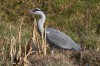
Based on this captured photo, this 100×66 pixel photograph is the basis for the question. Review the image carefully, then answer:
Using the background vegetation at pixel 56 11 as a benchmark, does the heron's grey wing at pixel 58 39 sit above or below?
above

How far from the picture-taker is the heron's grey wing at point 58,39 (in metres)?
10.3

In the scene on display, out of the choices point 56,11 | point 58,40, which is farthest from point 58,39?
point 56,11

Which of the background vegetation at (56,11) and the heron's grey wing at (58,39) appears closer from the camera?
the heron's grey wing at (58,39)

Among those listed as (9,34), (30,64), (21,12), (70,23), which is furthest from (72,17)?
(30,64)

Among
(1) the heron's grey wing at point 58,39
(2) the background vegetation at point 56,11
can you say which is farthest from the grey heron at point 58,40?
(2) the background vegetation at point 56,11

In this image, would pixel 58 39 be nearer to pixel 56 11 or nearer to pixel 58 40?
pixel 58 40

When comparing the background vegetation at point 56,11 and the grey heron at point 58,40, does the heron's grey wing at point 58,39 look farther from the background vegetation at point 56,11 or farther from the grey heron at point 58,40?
the background vegetation at point 56,11

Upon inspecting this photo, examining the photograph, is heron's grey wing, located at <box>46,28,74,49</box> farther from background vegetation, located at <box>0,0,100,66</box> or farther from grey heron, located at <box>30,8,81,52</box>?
background vegetation, located at <box>0,0,100,66</box>

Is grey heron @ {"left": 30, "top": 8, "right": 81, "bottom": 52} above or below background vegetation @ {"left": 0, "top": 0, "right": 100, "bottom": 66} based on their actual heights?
above

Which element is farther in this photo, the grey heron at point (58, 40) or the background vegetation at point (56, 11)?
the background vegetation at point (56, 11)

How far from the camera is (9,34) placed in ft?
35.4

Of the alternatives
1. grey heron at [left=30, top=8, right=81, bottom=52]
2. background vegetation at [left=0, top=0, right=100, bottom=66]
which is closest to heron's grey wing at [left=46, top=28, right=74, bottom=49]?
Answer: grey heron at [left=30, top=8, right=81, bottom=52]

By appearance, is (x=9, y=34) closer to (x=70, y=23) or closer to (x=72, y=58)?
(x=72, y=58)

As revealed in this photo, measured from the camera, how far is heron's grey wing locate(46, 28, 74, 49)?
33.9 feet
